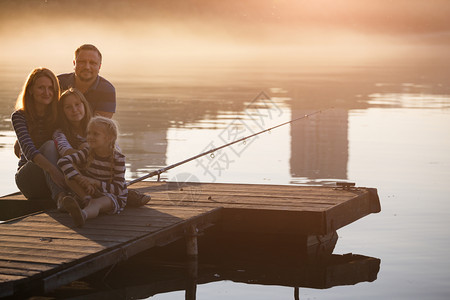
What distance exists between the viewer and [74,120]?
7.95m

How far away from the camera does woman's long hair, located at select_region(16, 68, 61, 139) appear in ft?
26.0

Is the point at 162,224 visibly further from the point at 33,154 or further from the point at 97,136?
the point at 33,154

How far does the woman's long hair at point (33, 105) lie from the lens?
312 inches

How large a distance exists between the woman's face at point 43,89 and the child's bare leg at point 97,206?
94 cm

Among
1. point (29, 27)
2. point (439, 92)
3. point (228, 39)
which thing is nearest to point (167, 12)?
point (228, 39)

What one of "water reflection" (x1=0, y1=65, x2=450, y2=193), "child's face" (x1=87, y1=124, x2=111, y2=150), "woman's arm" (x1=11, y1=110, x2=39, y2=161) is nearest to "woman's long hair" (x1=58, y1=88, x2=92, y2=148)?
"woman's arm" (x1=11, y1=110, x2=39, y2=161)

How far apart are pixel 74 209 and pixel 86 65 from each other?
170 cm

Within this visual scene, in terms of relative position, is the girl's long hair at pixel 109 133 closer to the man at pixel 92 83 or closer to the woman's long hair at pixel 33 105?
the woman's long hair at pixel 33 105

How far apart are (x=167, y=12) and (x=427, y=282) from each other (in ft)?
605

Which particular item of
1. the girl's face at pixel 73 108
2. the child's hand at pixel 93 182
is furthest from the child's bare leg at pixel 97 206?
the girl's face at pixel 73 108

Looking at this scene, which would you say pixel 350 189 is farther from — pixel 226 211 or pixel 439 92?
pixel 439 92

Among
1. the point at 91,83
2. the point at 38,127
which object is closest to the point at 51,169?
the point at 38,127

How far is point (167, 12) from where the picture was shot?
189875 mm

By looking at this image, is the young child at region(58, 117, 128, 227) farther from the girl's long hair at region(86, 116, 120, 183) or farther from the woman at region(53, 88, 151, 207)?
the woman at region(53, 88, 151, 207)
